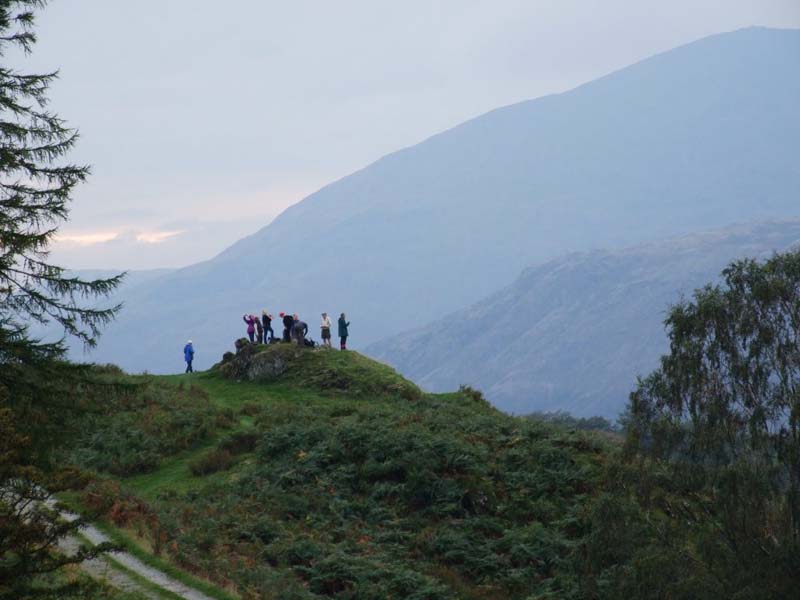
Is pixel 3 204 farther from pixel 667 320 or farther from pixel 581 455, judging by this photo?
pixel 581 455

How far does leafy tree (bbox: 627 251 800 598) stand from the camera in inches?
1033

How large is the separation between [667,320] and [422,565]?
1000 centimetres

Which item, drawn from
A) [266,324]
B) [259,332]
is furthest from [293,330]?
[259,332]

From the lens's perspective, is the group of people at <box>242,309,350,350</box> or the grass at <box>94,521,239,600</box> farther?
the group of people at <box>242,309,350,350</box>

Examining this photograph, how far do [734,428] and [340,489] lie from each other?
12475mm

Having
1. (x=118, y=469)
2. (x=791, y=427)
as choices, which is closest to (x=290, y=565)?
(x=118, y=469)

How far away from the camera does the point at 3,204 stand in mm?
24656

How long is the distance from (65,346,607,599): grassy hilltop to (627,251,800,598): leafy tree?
3.73 metres

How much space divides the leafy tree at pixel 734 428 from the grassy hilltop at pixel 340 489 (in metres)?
3.73

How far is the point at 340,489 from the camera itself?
32312 millimetres

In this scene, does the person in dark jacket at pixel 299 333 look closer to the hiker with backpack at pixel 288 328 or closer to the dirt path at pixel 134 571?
the hiker with backpack at pixel 288 328

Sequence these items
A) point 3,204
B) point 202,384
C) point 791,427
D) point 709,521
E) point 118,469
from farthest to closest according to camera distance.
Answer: point 202,384
point 118,469
point 709,521
point 791,427
point 3,204

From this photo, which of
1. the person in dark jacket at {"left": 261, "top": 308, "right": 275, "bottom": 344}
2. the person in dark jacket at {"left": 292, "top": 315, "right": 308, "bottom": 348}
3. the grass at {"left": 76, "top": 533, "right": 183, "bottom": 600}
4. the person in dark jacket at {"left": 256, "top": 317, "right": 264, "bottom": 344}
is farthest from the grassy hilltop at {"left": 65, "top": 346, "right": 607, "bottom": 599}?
the person in dark jacket at {"left": 256, "top": 317, "right": 264, "bottom": 344}

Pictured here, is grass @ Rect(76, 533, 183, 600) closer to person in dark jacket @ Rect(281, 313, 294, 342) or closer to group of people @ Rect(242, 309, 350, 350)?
group of people @ Rect(242, 309, 350, 350)
